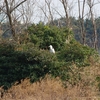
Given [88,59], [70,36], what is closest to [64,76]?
[88,59]

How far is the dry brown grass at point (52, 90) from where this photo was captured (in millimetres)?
8180

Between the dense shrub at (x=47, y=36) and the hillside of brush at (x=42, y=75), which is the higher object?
the dense shrub at (x=47, y=36)

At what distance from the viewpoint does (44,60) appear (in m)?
9.80

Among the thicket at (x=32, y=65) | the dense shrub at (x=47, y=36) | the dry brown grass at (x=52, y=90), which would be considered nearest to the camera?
the dry brown grass at (x=52, y=90)

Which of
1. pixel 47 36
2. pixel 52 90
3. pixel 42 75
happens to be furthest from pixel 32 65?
pixel 47 36

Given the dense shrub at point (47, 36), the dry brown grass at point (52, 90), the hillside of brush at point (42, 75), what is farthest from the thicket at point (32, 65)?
the dense shrub at point (47, 36)

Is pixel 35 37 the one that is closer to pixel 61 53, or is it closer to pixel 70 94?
pixel 61 53

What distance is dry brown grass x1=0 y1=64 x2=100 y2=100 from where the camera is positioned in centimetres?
818

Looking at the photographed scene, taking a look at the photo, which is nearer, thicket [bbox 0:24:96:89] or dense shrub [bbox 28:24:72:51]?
thicket [bbox 0:24:96:89]

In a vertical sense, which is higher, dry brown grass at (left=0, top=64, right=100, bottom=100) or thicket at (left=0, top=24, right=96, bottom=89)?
thicket at (left=0, top=24, right=96, bottom=89)

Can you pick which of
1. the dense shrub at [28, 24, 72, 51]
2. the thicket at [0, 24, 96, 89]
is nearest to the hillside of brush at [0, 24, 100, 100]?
the thicket at [0, 24, 96, 89]

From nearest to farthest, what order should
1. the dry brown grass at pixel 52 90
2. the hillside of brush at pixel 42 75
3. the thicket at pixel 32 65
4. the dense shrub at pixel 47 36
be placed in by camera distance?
the dry brown grass at pixel 52 90
the hillside of brush at pixel 42 75
the thicket at pixel 32 65
the dense shrub at pixel 47 36

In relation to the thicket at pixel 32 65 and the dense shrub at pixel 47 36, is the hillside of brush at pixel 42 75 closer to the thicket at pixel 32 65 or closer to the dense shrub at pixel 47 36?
the thicket at pixel 32 65

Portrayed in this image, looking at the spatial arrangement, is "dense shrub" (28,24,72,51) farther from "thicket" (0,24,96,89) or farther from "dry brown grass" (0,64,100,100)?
"dry brown grass" (0,64,100,100)
